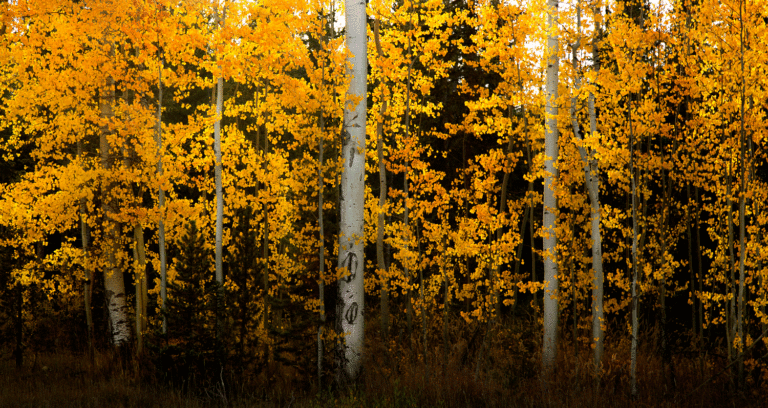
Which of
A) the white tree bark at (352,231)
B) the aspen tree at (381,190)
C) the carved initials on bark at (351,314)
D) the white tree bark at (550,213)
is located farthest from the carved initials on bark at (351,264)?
the aspen tree at (381,190)

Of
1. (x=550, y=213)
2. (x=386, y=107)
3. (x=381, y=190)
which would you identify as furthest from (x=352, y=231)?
(x=386, y=107)

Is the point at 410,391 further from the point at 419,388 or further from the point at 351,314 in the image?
the point at 351,314

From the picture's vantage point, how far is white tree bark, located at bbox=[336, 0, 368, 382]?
7141 mm

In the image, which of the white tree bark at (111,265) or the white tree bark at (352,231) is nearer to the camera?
the white tree bark at (352,231)

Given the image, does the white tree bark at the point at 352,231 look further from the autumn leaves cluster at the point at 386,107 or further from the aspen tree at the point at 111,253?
the aspen tree at the point at 111,253

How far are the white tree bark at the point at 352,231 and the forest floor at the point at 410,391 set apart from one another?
450mm

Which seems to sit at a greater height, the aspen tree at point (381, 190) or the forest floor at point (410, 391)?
the aspen tree at point (381, 190)

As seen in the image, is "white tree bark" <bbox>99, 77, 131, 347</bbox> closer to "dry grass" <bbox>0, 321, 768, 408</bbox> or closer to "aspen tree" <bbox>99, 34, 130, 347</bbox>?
"aspen tree" <bbox>99, 34, 130, 347</bbox>

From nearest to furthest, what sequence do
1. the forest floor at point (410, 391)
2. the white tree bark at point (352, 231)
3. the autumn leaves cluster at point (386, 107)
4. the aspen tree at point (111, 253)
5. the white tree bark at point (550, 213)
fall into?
the forest floor at point (410, 391) < the white tree bark at point (352, 231) < the autumn leaves cluster at point (386, 107) < the white tree bark at point (550, 213) < the aspen tree at point (111, 253)

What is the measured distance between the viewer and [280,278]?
11664mm

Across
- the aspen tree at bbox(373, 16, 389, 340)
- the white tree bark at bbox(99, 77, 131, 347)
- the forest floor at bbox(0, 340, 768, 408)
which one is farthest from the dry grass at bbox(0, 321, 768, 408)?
the aspen tree at bbox(373, 16, 389, 340)

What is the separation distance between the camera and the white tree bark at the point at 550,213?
9.02 metres

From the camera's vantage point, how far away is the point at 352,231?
23.6 feet

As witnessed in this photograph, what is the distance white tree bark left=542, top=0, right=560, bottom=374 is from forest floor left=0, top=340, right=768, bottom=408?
58 cm
